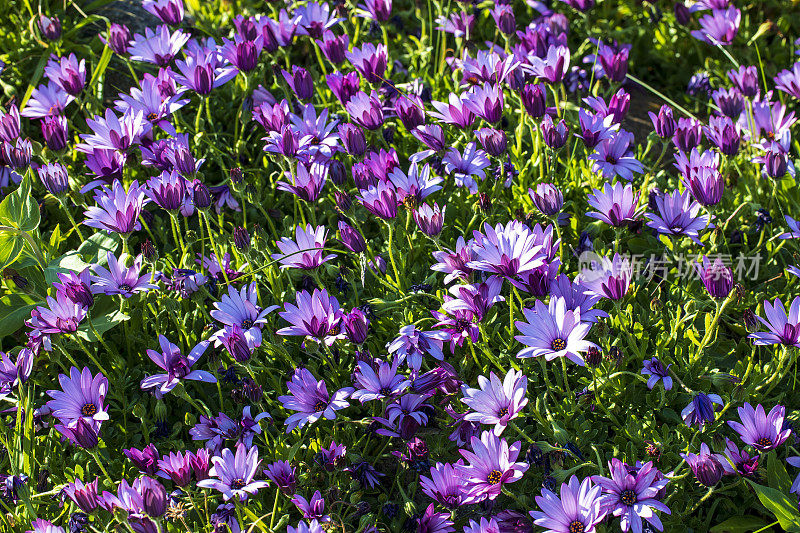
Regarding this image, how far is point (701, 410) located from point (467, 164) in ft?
4.09

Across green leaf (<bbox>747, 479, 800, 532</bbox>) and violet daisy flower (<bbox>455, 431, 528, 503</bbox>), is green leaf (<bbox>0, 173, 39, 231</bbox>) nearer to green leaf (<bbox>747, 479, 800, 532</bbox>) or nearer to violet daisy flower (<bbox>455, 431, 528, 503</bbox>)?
violet daisy flower (<bbox>455, 431, 528, 503</bbox>)

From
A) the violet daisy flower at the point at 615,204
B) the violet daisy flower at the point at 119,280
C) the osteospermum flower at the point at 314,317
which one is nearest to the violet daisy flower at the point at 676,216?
the violet daisy flower at the point at 615,204

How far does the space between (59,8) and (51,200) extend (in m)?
1.42

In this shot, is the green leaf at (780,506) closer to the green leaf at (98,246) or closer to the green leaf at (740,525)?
the green leaf at (740,525)

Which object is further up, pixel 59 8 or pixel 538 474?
pixel 59 8

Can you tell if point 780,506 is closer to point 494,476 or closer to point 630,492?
point 630,492

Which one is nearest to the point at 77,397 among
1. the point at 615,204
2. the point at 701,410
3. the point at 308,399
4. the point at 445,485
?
Result: the point at 308,399

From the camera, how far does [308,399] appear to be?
2496 mm

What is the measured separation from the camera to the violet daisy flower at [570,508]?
7.07ft

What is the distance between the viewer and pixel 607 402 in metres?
2.68

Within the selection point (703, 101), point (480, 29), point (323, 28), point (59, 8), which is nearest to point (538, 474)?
point (323, 28)

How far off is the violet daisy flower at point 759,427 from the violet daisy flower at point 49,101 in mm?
2829

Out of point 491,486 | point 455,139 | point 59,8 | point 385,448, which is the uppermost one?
point 59,8

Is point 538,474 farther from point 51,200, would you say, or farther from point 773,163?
point 51,200
